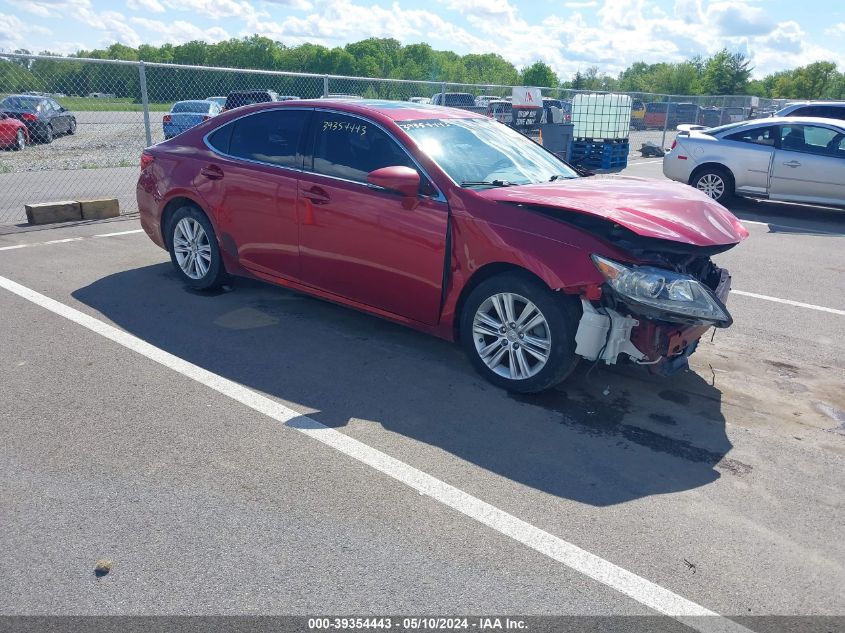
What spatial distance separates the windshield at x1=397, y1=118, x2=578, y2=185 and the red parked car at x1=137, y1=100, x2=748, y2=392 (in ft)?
0.06

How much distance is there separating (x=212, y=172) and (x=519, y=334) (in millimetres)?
3106

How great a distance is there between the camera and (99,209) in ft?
33.0

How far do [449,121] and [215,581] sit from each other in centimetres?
381

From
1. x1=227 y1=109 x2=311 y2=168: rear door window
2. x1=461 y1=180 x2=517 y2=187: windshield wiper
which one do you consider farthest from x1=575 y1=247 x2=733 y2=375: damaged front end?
x1=227 y1=109 x2=311 y2=168: rear door window

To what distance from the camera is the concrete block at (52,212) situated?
9484 mm

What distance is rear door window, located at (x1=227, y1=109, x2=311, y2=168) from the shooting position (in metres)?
5.70

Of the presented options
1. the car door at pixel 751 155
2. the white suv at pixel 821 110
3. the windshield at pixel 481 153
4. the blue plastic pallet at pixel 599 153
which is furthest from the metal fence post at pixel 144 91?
the white suv at pixel 821 110

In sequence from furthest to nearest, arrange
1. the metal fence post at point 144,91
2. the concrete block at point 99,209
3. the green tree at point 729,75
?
the green tree at point 729,75, the metal fence post at point 144,91, the concrete block at point 99,209

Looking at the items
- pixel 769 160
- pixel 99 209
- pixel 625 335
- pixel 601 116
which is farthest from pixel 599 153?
pixel 625 335

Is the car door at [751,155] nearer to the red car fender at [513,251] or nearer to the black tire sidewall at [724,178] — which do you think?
the black tire sidewall at [724,178]

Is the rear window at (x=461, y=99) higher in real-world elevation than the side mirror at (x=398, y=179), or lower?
higher

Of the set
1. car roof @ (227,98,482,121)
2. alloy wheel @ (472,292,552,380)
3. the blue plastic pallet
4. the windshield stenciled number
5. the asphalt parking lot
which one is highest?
car roof @ (227,98,482,121)

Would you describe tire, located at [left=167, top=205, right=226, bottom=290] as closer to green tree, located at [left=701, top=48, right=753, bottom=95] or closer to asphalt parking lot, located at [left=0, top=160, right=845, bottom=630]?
asphalt parking lot, located at [left=0, top=160, right=845, bottom=630]

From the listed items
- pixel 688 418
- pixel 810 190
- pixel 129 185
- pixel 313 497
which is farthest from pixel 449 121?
pixel 129 185
